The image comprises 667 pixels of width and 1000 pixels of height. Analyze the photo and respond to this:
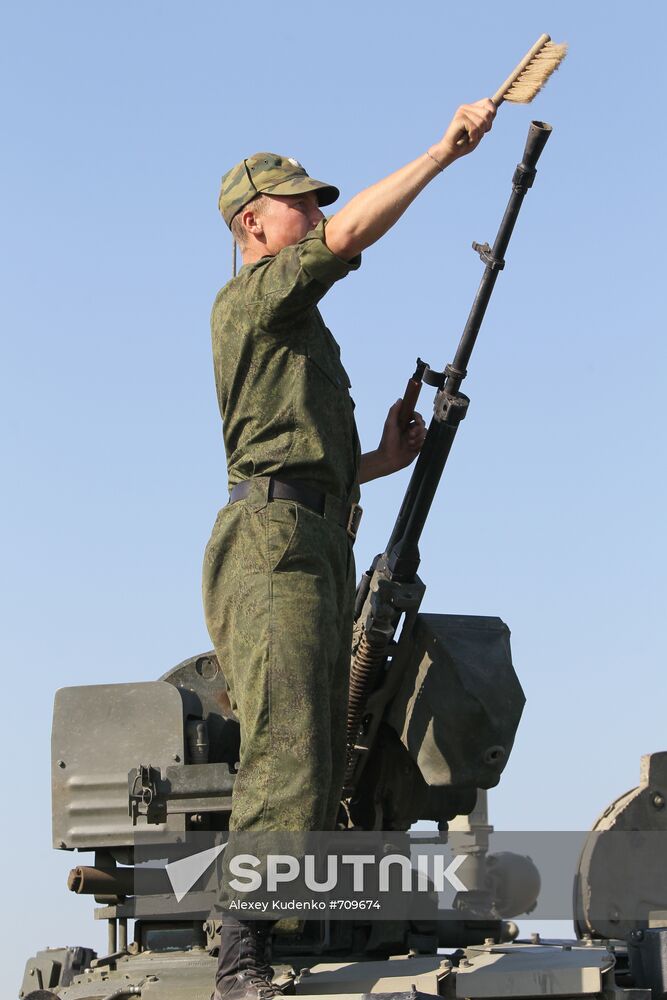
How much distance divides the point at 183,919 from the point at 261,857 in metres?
1.78

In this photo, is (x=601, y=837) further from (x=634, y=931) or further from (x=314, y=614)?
(x=314, y=614)

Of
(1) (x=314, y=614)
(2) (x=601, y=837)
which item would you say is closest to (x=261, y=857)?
(1) (x=314, y=614)

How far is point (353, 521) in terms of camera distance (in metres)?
6.57

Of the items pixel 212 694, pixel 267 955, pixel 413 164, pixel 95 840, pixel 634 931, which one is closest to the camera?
pixel 413 164

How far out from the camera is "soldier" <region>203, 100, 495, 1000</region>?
5.98 metres

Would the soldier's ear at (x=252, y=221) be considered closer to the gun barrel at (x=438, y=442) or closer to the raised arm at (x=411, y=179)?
the raised arm at (x=411, y=179)

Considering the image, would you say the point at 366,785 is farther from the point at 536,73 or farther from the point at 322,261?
the point at 536,73

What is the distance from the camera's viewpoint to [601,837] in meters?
8.23

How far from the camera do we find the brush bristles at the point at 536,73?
6.13 metres

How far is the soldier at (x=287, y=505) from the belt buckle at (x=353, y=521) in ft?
0.04

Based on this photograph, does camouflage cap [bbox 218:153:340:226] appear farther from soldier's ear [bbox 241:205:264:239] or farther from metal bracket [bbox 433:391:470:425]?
metal bracket [bbox 433:391:470:425]

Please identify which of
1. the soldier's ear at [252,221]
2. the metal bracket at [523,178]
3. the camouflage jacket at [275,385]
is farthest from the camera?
the metal bracket at [523,178]

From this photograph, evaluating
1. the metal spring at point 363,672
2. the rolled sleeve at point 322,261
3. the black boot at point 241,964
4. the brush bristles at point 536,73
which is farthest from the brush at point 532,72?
the black boot at point 241,964

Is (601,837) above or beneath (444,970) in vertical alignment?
above
